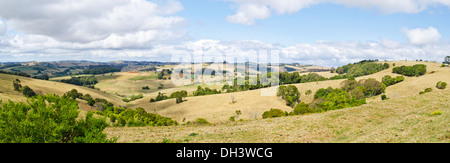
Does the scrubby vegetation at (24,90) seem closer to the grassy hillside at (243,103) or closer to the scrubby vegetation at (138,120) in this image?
the grassy hillside at (243,103)

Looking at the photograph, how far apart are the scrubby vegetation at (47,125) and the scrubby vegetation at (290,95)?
82662 mm

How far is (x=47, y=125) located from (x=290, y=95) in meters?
89.5

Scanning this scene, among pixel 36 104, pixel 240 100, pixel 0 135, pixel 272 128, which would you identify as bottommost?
pixel 240 100

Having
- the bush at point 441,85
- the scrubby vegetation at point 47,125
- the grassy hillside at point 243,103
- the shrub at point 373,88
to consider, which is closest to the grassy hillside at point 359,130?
the scrubby vegetation at point 47,125

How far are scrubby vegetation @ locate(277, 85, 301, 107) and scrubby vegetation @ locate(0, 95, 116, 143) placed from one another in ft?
271

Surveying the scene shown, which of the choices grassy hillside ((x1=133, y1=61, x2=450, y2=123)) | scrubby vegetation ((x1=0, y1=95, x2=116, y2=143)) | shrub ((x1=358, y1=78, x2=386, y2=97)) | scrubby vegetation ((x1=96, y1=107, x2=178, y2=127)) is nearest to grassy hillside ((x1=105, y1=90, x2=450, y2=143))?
scrubby vegetation ((x1=0, y1=95, x2=116, y2=143))

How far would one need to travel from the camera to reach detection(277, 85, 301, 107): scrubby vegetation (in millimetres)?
93750

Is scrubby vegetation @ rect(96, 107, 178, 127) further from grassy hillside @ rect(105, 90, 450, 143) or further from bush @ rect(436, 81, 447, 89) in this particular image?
bush @ rect(436, 81, 447, 89)

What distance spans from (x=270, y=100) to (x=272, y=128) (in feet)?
224

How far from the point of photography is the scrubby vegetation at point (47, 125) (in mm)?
14938
